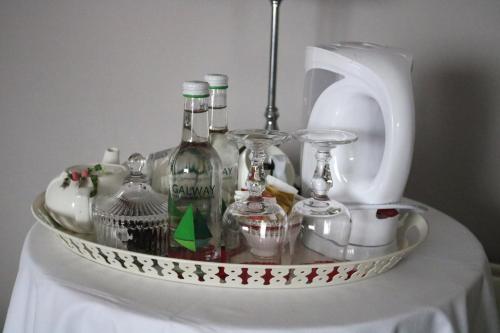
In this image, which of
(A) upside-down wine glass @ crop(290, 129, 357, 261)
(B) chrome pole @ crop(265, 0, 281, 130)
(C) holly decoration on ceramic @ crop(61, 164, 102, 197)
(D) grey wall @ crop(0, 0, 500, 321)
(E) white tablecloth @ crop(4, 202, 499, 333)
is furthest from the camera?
(D) grey wall @ crop(0, 0, 500, 321)

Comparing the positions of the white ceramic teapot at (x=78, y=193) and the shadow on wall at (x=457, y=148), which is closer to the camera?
the white ceramic teapot at (x=78, y=193)

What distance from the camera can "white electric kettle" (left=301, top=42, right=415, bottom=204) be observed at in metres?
0.78

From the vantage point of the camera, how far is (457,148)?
139 cm

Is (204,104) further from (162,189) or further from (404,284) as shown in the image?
(404,284)

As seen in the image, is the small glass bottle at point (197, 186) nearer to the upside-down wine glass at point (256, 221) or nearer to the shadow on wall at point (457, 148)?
the upside-down wine glass at point (256, 221)

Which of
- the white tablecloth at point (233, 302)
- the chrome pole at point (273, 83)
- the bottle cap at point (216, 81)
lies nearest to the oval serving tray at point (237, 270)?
the white tablecloth at point (233, 302)

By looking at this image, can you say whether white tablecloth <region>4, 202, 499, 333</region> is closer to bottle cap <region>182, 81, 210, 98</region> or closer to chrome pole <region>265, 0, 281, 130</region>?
bottle cap <region>182, 81, 210, 98</region>

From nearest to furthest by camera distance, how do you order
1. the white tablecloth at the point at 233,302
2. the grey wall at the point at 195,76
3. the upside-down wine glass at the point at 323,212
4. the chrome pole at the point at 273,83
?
1. the white tablecloth at the point at 233,302
2. the upside-down wine glass at the point at 323,212
3. the chrome pole at the point at 273,83
4. the grey wall at the point at 195,76

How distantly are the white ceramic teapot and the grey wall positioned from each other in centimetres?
65

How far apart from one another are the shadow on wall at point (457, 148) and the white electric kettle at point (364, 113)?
559 mm

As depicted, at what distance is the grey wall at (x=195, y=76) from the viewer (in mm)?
1336

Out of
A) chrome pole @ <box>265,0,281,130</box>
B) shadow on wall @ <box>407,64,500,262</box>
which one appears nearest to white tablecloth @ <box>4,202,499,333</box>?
chrome pole @ <box>265,0,281,130</box>

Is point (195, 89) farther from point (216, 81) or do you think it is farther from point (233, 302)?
point (233, 302)

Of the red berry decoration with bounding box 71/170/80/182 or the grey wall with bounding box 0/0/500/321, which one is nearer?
the red berry decoration with bounding box 71/170/80/182
